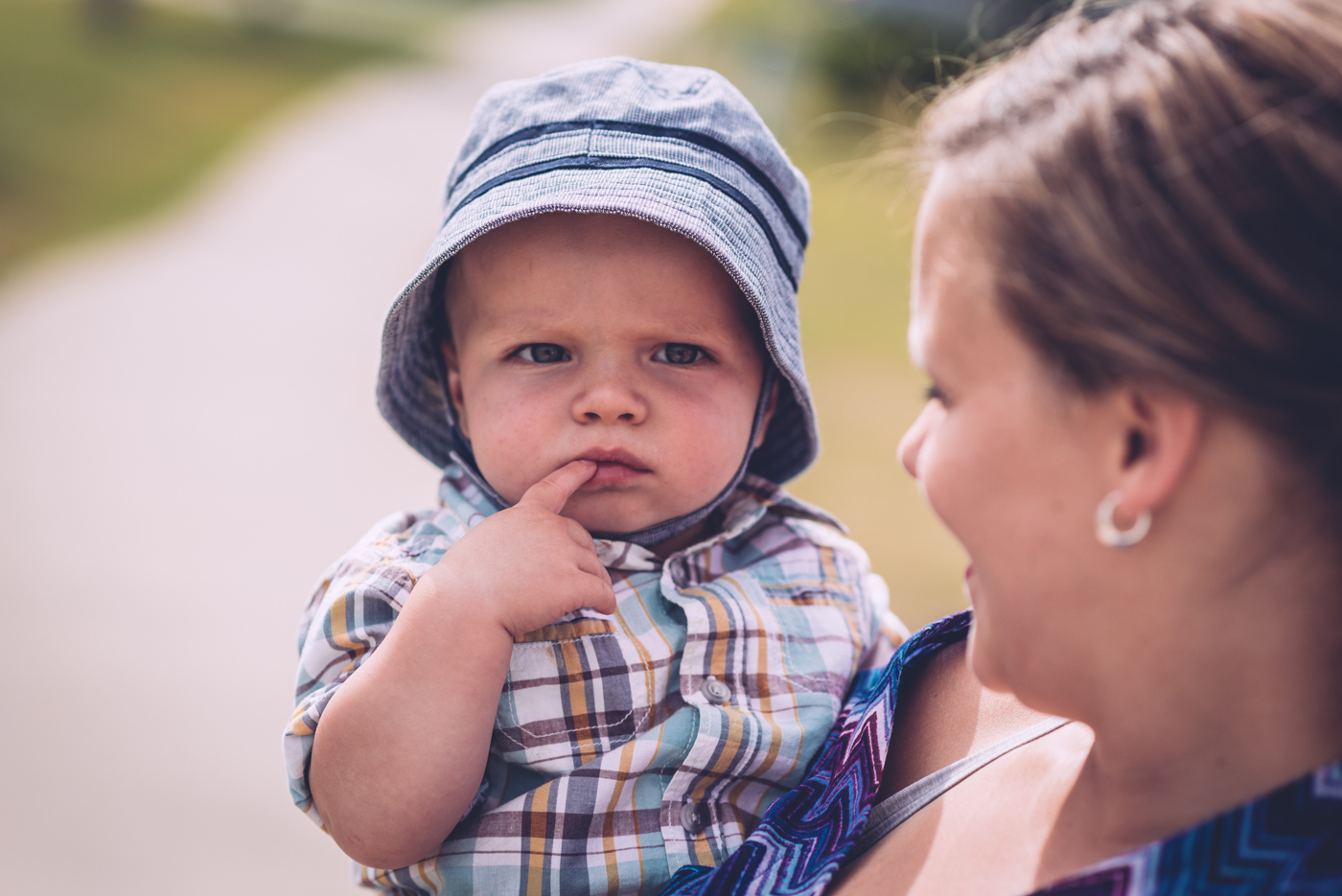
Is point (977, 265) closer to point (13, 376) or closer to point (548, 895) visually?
point (548, 895)

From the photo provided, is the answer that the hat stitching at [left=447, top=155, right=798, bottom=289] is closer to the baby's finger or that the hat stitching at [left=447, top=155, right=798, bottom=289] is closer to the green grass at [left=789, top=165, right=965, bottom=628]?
the baby's finger

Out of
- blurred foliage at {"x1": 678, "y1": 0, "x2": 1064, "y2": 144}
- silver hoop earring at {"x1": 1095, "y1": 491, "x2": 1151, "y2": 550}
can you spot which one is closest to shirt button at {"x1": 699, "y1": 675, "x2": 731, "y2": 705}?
silver hoop earring at {"x1": 1095, "y1": 491, "x2": 1151, "y2": 550}

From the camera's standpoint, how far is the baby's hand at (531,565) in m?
1.68

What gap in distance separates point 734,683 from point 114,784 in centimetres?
283

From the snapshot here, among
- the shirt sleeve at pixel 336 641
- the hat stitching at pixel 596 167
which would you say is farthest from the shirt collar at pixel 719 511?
the hat stitching at pixel 596 167

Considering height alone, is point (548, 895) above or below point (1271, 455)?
below

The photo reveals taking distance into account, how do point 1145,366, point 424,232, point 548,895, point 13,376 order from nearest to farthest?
point 1145,366 → point 548,895 → point 13,376 → point 424,232

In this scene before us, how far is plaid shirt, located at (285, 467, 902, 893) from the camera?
1699mm

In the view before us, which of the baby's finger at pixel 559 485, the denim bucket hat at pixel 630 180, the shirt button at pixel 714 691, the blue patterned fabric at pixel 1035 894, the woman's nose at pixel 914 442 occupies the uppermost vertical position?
the denim bucket hat at pixel 630 180

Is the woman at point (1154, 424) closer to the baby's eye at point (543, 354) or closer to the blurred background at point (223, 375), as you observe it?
the blurred background at point (223, 375)

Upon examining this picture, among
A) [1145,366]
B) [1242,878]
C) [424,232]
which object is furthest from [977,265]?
[424,232]

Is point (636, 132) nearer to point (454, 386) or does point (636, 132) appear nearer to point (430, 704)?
point (454, 386)

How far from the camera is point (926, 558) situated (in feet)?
18.2

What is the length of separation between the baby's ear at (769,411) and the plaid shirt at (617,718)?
30 cm
